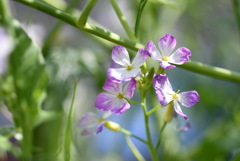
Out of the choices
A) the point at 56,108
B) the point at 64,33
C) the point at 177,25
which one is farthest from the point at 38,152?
the point at 177,25

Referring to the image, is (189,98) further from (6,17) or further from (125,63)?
(6,17)

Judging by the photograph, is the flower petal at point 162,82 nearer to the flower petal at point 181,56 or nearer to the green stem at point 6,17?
the flower petal at point 181,56

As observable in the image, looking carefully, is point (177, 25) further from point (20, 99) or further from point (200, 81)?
point (20, 99)

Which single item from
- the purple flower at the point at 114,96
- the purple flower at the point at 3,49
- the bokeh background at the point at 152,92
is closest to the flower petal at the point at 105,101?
the purple flower at the point at 114,96

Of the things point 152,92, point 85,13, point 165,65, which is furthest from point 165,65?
point 152,92

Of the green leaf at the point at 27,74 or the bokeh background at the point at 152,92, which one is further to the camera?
the bokeh background at the point at 152,92

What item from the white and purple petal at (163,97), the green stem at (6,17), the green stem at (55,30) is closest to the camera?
the white and purple petal at (163,97)

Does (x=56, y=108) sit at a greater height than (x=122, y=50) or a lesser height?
lesser
